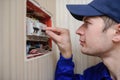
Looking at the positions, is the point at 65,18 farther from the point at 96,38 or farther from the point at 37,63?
the point at 37,63

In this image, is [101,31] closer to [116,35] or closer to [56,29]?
[116,35]

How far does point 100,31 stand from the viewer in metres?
0.95

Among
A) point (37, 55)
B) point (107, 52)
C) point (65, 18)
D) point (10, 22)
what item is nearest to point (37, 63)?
point (37, 55)

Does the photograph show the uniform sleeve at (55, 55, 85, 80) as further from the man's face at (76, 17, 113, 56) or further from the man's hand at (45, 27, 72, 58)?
the man's face at (76, 17, 113, 56)

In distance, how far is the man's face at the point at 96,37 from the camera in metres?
0.95

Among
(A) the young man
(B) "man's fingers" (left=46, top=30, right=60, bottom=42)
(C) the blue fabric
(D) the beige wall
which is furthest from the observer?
(C) the blue fabric

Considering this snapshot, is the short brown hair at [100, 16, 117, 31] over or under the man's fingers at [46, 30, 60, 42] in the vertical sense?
over

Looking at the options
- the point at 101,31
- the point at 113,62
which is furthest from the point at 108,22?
the point at 113,62

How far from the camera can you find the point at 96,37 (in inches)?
37.8

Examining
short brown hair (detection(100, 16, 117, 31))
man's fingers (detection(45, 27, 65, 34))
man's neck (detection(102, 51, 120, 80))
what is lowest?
man's neck (detection(102, 51, 120, 80))

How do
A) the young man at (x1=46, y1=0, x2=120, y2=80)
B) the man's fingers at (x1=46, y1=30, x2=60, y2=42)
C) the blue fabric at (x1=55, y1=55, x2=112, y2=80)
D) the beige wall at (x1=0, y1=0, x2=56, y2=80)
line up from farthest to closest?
the blue fabric at (x1=55, y1=55, x2=112, y2=80) < the man's fingers at (x1=46, y1=30, x2=60, y2=42) < the young man at (x1=46, y1=0, x2=120, y2=80) < the beige wall at (x1=0, y1=0, x2=56, y2=80)

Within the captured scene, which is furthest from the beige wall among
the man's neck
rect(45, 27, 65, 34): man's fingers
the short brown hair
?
the man's neck

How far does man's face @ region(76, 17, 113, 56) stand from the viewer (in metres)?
0.95

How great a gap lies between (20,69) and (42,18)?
0.46m
